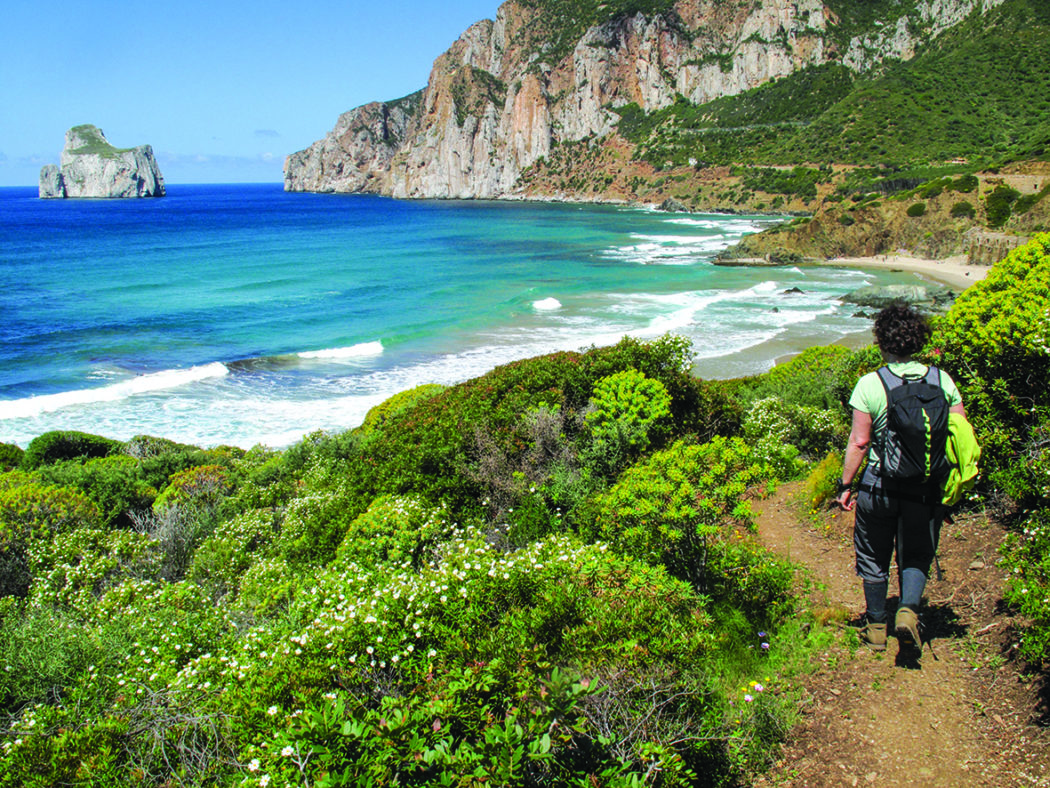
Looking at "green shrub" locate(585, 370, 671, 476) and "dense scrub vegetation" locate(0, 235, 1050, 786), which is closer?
"dense scrub vegetation" locate(0, 235, 1050, 786)

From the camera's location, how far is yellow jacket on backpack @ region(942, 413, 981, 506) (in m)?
3.46

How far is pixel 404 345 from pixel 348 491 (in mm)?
20097

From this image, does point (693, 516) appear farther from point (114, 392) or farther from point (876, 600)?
point (114, 392)

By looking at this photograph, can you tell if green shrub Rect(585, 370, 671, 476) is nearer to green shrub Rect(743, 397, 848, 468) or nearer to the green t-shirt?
green shrub Rect(743, 397, 848, 468)

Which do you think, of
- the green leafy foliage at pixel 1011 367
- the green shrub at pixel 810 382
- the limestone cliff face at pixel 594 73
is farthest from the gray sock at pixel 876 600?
the limestone cliff face at pixel 594 73

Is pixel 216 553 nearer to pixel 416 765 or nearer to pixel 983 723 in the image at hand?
pixel 416 765

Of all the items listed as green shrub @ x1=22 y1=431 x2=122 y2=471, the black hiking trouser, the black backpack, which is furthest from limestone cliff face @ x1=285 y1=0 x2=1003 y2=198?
the black hiking trouser

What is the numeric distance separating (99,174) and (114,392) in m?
184

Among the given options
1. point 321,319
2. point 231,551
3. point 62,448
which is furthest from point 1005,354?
point 321,319

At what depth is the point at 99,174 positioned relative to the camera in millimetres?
164625

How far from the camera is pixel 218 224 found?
86.9m

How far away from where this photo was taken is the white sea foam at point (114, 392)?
19.3 m

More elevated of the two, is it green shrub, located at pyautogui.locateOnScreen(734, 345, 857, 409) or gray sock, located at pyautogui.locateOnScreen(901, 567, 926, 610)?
gray sock, located at pyautogui.locateOnScreen(901, 567, 926, 610)

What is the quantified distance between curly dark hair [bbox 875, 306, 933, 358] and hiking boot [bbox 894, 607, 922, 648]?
153cm
